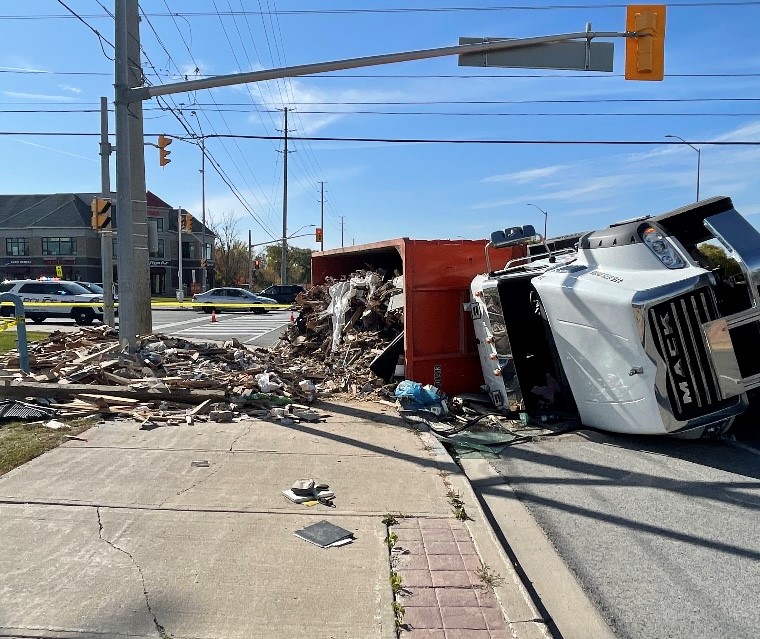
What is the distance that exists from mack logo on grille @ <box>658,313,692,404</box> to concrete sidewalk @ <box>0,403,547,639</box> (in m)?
2.31

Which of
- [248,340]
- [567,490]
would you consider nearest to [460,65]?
[567,490]

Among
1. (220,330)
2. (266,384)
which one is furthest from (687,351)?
(220,330)

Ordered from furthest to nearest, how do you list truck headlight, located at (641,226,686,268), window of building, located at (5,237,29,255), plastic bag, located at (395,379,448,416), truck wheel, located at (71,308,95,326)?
window of building, located at (5,237,29,255)
truck wheel, located at (71,308,95,326)
plastic bag, located at (395,379,448,416)
truck headlight, located at (641,226,686,268)

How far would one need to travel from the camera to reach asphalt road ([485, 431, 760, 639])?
3.82m

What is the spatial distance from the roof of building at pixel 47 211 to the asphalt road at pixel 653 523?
201 feet

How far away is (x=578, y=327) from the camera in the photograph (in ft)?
23.5

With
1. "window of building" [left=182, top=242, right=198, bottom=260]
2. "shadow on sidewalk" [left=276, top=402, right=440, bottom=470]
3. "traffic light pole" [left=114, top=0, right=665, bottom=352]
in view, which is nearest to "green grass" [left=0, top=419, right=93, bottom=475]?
"shadow on sidewalk" [left=276, top=402, right=440, bottom=470]

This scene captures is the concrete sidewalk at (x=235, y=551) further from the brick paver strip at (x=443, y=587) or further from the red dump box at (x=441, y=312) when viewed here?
the red dump box at (x=441, y=312)

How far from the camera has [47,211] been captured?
64500mm

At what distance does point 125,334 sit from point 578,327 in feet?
23.7

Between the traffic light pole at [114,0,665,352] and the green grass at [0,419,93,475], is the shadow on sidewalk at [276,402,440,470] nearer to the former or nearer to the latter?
the green grass at [0,419,93,475]

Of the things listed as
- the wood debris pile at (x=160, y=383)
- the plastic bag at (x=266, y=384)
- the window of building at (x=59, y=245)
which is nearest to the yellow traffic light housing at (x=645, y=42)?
the wood debris pile at (x=160, y=383)

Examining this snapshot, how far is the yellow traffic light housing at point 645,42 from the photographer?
34.5 feet

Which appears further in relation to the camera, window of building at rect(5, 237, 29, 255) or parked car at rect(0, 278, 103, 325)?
window of building at rect(5, 237, 29, 255)
